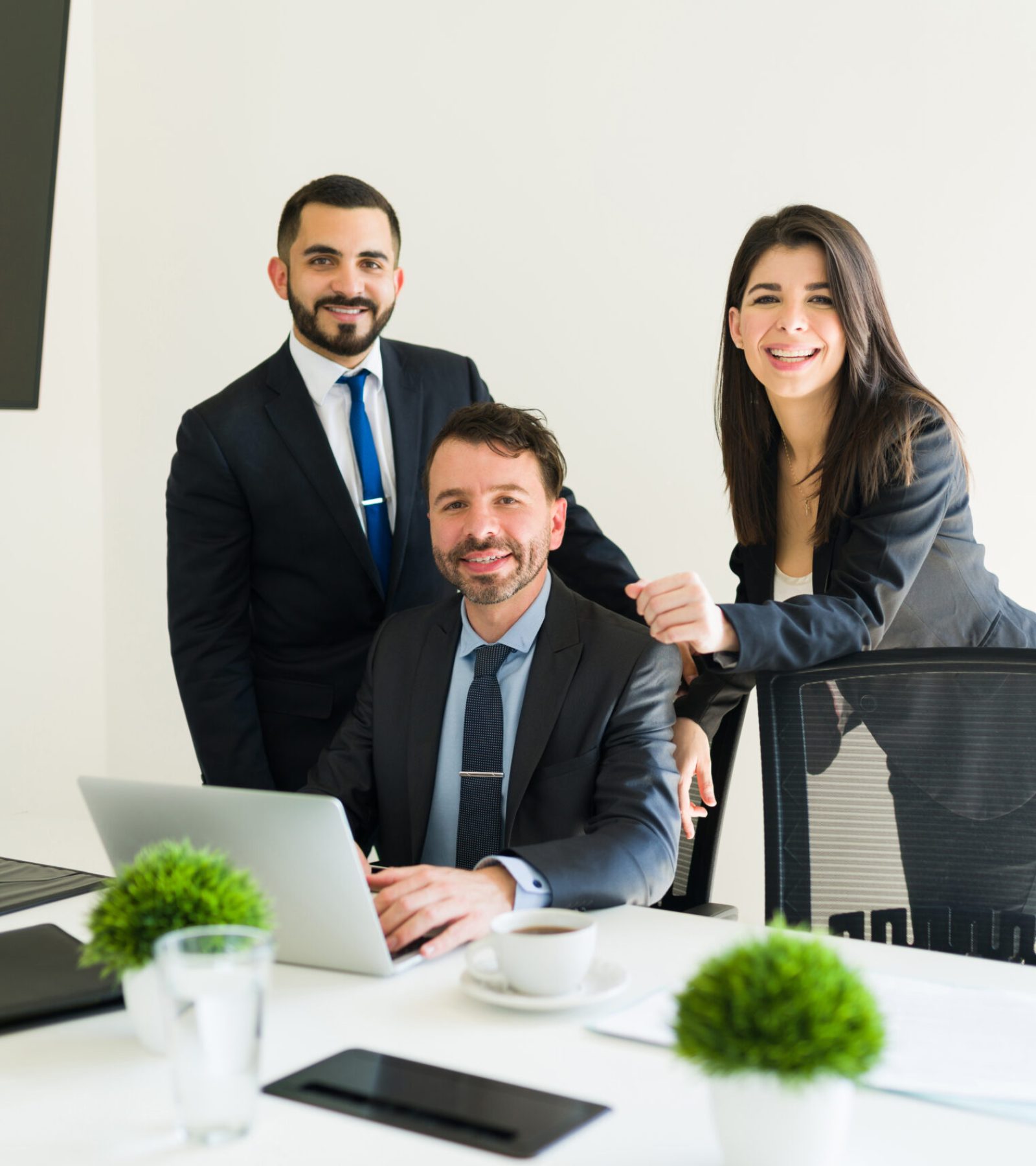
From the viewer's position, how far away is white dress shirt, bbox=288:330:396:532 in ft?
8.80

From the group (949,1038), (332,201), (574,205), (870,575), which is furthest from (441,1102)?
(574,205)

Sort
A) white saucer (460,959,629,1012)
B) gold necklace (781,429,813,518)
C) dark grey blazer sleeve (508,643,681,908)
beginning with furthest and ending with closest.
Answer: gold necklace (781,429,813,518) < dark grey blazer sleeve (508,643,681,908) < white saucer (460,959,629,1012)

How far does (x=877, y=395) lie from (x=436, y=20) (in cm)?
210

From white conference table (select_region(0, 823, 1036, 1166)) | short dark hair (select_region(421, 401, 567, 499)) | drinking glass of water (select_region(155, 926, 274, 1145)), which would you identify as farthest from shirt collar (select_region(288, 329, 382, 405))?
drinking glass of water (select_region(155, 926, 274, 1145))

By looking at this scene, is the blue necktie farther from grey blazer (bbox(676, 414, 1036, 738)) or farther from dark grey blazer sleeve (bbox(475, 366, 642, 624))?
grey blazer (bbox(676, 414, 1036, 738))

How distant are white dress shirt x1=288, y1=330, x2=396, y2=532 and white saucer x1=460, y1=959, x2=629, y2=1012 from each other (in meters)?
1.52

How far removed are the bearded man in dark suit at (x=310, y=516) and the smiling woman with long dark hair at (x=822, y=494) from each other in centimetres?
40

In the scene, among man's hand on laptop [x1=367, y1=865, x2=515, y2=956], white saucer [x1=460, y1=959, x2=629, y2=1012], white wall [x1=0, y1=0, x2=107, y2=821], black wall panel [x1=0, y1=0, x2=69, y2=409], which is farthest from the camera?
white wall [x1=0, y1=0, x2=107, y2=821]

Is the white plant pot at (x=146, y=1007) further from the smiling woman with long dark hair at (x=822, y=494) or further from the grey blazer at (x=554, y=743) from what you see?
the smiling woman with long dark hair at (x=822, y=494)

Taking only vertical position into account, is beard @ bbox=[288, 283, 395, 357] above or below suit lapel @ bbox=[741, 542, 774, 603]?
above

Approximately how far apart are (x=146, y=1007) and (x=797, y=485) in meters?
1.54

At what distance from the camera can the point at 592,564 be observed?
103 inches

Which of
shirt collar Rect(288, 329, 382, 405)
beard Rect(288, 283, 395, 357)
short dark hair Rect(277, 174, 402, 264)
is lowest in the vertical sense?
shirt collar Rect(288, 329, 382, 405)

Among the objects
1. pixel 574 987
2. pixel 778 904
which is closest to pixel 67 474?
pixel 778 904
